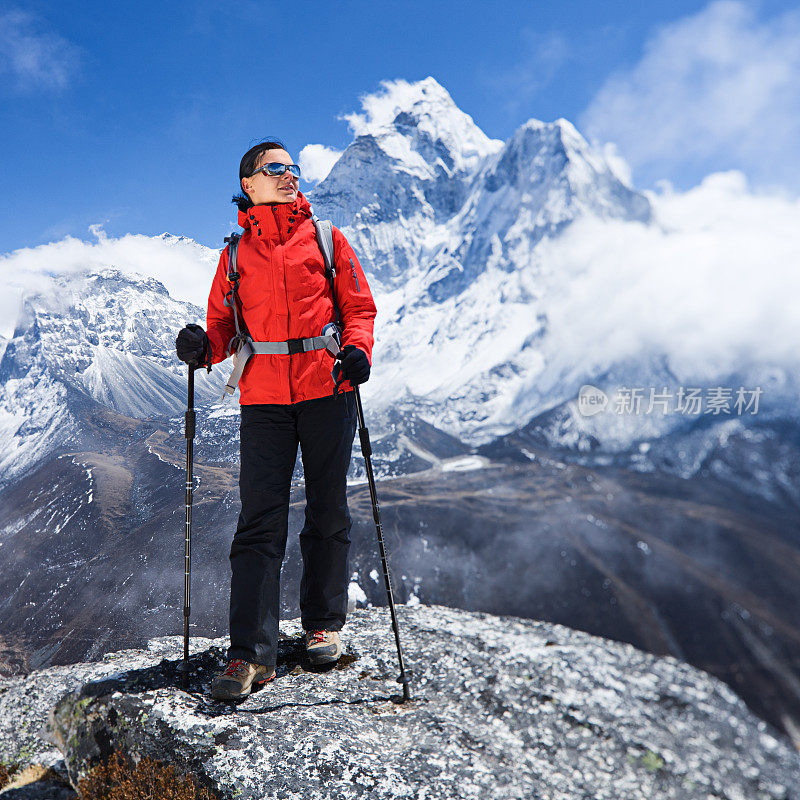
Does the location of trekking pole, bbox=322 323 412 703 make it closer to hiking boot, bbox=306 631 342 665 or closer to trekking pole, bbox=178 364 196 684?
hiking boot, bbox=306 631 342 665

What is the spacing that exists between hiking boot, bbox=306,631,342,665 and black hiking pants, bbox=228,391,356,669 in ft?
0.18

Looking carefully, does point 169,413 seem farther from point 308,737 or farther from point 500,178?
point 500,178

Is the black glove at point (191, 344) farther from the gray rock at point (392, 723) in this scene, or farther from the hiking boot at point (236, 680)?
the gray rock at point (392, 723)

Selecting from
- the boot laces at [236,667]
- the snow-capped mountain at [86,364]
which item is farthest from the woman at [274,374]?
the snow-capped mountain at [86,364]

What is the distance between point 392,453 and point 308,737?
2102 inches

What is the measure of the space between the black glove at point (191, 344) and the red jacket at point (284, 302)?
13 centimetres

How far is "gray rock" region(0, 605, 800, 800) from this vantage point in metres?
2.44

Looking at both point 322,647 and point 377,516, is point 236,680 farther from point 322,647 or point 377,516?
point 377,516

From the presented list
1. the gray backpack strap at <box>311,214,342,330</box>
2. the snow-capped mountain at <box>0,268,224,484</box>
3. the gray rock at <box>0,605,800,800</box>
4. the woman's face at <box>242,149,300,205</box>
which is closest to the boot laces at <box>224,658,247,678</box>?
the gray rock at <box>0,605,800,800</box>

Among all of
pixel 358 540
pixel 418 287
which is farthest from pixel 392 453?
pixel 418 287

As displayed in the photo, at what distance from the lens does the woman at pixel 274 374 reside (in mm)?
2912

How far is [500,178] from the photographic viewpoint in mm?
120250

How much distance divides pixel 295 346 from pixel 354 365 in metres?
0.41

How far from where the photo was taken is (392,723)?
3.07 metres
